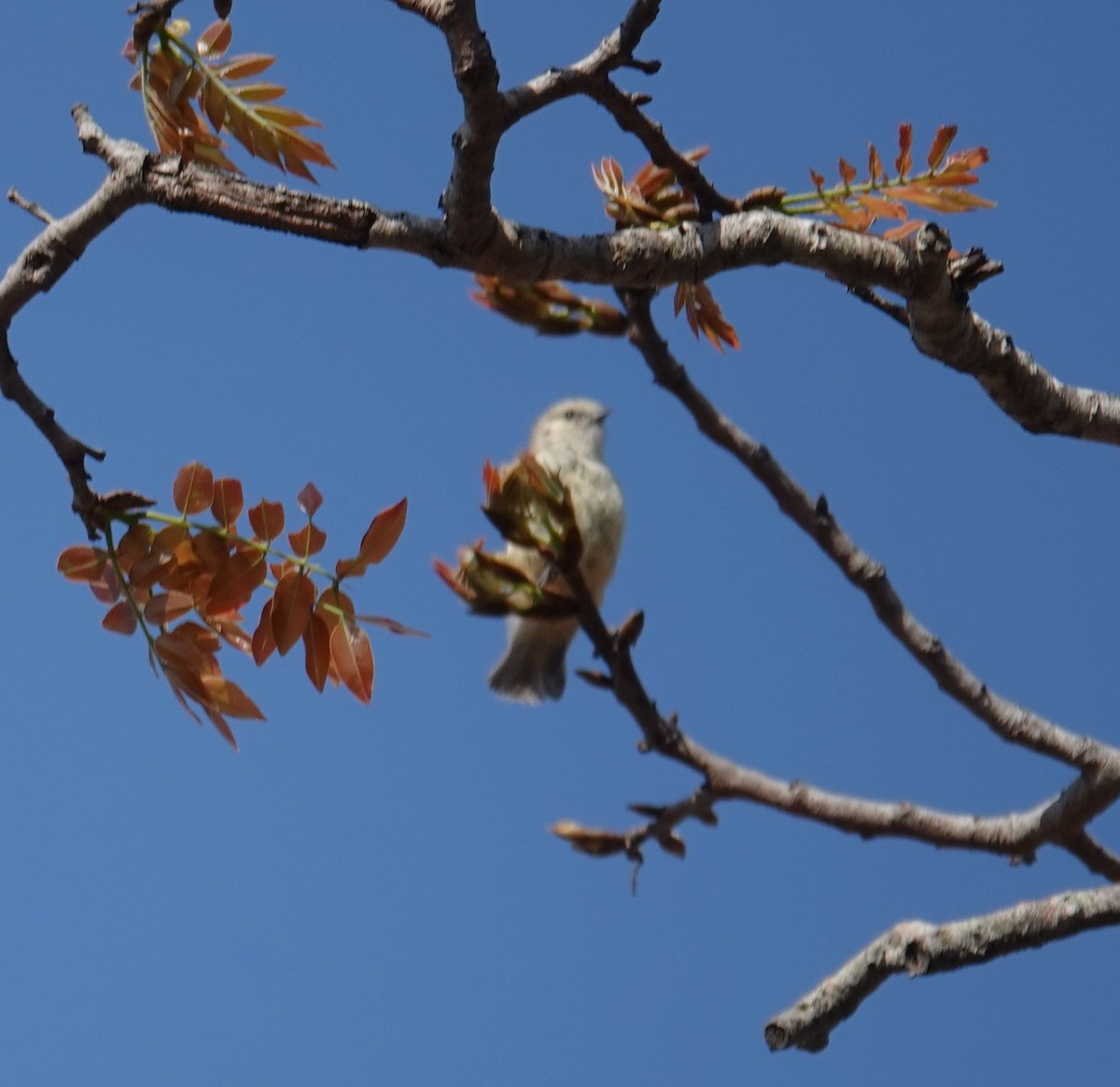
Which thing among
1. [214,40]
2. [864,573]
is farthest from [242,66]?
[864,573]

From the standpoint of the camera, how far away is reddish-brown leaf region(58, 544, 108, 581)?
1974mm

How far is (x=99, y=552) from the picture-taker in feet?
6.46

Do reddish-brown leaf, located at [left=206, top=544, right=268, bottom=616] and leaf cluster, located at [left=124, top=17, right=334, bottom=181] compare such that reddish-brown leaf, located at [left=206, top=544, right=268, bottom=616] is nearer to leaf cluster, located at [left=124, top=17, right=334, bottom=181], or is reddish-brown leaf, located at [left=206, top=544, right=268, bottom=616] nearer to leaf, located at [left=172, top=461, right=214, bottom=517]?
leaf, located at [left=172, top=461, right=214, bottom=517]

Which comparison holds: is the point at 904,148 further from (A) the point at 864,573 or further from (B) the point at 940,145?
(A) the point at 864,573

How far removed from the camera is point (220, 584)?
198 centimetres

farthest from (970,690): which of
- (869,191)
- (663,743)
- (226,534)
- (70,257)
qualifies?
(70,257)

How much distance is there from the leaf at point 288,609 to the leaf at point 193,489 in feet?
0.52

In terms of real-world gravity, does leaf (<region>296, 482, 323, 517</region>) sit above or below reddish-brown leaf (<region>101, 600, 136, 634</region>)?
above

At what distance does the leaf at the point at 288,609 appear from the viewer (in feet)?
6.51

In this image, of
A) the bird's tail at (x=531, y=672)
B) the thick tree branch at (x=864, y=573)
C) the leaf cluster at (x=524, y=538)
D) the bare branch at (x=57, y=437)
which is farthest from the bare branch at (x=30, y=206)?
the bird's tail at (x=531, y=672)

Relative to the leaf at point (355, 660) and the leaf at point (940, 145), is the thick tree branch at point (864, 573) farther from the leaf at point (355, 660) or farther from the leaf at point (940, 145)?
the leaf at point (355, 660)

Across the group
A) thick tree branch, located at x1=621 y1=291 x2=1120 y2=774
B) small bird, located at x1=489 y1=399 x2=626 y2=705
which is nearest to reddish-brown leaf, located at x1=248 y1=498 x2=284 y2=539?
thick tree branch, located at x1=621 y1=291 x2=1120 y2=774

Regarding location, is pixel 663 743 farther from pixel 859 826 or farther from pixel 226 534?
pixel 226 534

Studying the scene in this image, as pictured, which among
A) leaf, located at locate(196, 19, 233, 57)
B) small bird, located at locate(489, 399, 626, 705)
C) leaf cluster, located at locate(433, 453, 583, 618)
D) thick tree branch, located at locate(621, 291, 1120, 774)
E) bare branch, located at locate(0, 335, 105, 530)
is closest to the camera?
bare branch, located at locate(0, 335, 105, 530)
